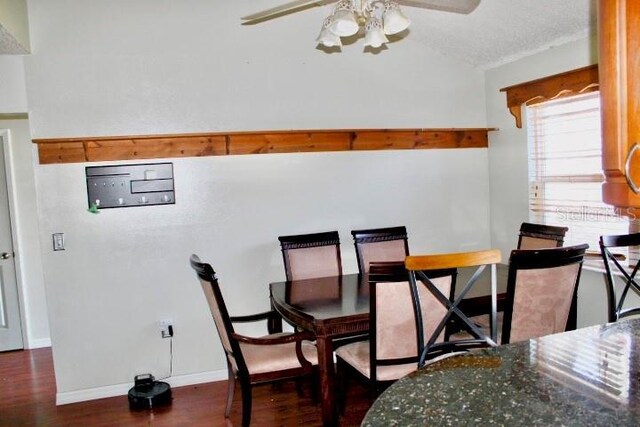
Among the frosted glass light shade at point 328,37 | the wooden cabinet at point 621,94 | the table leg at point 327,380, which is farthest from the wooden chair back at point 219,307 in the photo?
the wooden cabinet at point 621,94

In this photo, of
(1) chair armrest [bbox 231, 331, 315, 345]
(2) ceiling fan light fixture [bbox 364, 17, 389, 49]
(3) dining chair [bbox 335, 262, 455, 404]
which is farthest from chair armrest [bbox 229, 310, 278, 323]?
(2) ceiling fan light fixture [bbox 364, 17, 389, 49]

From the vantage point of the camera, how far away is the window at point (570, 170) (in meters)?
3.52

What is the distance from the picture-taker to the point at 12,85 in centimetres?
342

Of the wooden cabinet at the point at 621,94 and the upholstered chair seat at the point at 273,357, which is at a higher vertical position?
the wooden cabinet at the point at 621,94

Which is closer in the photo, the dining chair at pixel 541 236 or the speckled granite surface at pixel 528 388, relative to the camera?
the speckled granite surface at pixel 528 388

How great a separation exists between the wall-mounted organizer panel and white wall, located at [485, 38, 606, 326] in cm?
279

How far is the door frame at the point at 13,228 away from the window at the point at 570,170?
470 centimetres

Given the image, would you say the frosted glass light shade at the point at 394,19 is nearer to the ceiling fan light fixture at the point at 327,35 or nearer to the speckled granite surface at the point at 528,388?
the ceiling fan light fixture at the point at 327,35

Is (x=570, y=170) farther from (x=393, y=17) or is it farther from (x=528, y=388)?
(x=528, y=388)

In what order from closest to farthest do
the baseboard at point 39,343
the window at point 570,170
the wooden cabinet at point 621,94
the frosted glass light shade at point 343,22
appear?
the wooden cabinet at point 621,94, the frosted glass light shade at point 343,22, the window at point 570,170, the baseboard at point 39,343

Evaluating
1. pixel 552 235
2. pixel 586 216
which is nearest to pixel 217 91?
pixel 552 235

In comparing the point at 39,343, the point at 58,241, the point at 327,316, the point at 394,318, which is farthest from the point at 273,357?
the point at 39,343

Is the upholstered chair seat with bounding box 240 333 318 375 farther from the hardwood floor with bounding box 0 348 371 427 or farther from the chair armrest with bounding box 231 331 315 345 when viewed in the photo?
the hardwood floor with bounding box 0 348 371 427

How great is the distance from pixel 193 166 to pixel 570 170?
283 centimetres
